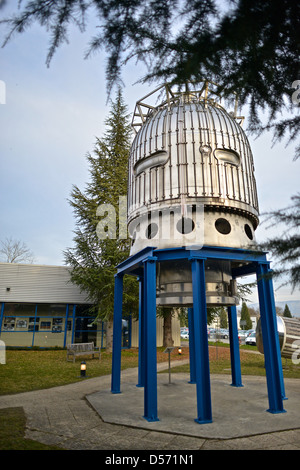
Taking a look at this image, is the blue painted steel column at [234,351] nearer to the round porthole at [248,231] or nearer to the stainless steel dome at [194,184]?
the stainless steel dome at [194,184]

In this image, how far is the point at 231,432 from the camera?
20.3ft

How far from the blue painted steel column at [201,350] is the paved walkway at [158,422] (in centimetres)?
32

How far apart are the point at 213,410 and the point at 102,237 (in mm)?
15619

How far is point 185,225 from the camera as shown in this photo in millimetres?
8672

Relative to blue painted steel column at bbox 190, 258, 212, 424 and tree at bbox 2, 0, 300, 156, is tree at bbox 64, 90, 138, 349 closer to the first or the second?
blue painted steel column at bbox 190, 258, 212, 424

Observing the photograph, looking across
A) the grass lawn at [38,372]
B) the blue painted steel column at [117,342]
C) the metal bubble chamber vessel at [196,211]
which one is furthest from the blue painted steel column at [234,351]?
the blue painted steel column at [117,342]

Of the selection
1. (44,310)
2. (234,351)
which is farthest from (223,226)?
(44,310)

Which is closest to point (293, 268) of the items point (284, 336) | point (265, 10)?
point (265, 10)

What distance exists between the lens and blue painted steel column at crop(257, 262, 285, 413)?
771 centimetres

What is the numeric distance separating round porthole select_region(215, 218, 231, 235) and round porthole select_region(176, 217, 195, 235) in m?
0.85

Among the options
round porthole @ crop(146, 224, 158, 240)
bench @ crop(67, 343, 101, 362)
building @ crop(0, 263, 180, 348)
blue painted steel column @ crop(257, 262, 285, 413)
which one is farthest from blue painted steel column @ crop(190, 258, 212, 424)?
building @ crop(0, 263, 180, 348)

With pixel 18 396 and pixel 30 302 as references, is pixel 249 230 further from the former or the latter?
pixel 30 302

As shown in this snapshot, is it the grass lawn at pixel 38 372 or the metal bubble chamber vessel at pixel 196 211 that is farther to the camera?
the metal bubble chamber vessel at pixel 196 211

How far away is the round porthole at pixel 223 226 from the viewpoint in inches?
352
